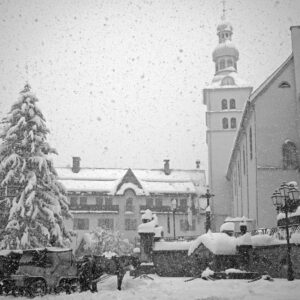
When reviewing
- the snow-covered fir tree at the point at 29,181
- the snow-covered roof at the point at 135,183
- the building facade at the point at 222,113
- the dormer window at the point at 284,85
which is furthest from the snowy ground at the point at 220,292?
the snow-covered roof at the point at 135,183

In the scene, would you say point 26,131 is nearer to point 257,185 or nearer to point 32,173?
→ point 32,173

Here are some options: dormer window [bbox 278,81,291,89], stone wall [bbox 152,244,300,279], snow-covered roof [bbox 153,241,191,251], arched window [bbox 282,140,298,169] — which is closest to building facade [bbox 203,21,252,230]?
arched window [bbox 282,140,298,169]

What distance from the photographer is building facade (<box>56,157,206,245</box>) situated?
208 ft

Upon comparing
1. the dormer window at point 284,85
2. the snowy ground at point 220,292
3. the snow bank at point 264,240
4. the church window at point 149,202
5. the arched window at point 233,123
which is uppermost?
the arched window at point 233,123

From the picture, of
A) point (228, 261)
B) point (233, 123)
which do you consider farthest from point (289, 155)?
point (233, 123)

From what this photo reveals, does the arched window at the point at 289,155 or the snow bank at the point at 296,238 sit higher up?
the arched window at the point at 289,155

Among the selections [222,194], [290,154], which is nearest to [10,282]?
[290,154]

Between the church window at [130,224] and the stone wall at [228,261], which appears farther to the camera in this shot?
the church window at [130,224]

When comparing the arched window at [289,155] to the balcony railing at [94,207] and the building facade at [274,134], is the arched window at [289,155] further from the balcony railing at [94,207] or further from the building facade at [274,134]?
the balcony railing at [94,207]

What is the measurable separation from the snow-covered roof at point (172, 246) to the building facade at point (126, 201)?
3499cm

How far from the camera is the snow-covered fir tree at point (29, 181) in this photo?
83.8 ft

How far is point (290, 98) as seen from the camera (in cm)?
3478

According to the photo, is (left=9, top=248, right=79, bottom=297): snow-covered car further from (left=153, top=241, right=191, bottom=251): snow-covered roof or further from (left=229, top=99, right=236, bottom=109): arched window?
(left=229, top=99, right=236, bottom=109): arched window

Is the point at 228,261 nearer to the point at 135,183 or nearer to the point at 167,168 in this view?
the point at 135,183
